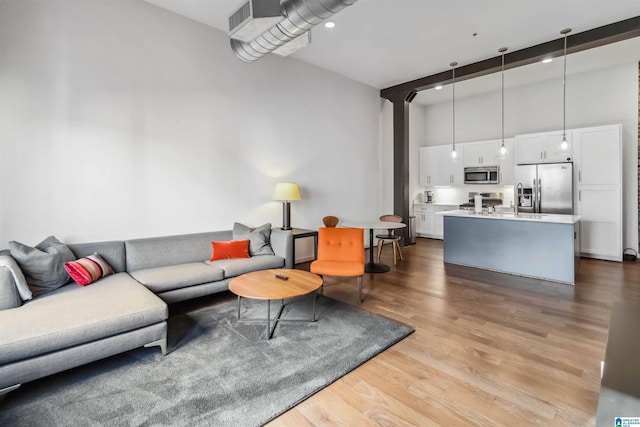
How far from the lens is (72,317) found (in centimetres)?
216

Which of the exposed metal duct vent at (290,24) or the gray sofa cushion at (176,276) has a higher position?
the exposed metal duct vent at (290,24)

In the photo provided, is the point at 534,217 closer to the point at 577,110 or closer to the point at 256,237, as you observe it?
the point at 577,110

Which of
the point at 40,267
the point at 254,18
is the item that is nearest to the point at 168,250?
A: the point at 40,267

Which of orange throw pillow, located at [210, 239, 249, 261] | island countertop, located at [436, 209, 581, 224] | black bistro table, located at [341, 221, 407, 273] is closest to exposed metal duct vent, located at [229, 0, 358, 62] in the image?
orange throw pillow, located at [210, 239, 249, 261]

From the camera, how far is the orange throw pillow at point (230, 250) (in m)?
3.91

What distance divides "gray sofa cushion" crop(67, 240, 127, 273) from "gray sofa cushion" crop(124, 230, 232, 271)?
6 centimetres

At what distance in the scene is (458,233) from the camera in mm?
5203

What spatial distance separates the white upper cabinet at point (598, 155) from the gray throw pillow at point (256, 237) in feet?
18.4

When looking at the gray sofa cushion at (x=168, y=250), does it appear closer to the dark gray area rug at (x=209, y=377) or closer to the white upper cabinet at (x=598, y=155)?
the dark gray area rug at (x=209, y=377)

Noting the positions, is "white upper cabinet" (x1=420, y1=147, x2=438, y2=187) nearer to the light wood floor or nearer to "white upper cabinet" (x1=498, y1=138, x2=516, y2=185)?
"white upper cabinet" (x1=498, y1=138, x2=516, y2=185)

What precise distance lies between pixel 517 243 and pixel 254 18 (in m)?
4.41

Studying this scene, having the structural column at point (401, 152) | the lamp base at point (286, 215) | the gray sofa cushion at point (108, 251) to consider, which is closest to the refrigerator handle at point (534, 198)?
the structural column at point (401, 152)

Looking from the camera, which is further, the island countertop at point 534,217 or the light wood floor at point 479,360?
the island countertop at point 534,217

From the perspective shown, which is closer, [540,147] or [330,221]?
[330,221]
